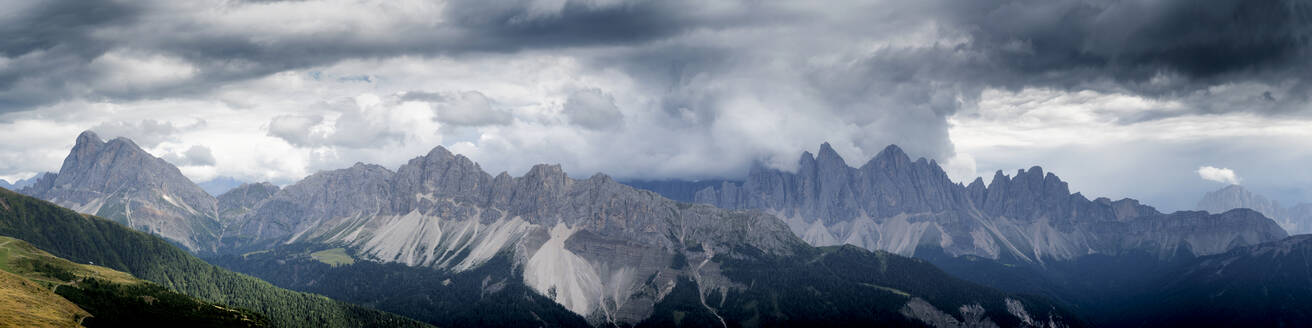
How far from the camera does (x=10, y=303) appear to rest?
190125mm

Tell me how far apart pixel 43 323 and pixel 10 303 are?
14.7 metres

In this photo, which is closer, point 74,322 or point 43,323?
point 43,323

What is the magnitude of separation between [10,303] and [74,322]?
44.9 ft

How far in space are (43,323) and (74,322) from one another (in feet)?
55.2

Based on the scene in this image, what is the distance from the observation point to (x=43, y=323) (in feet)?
601

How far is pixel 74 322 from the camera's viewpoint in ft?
654
